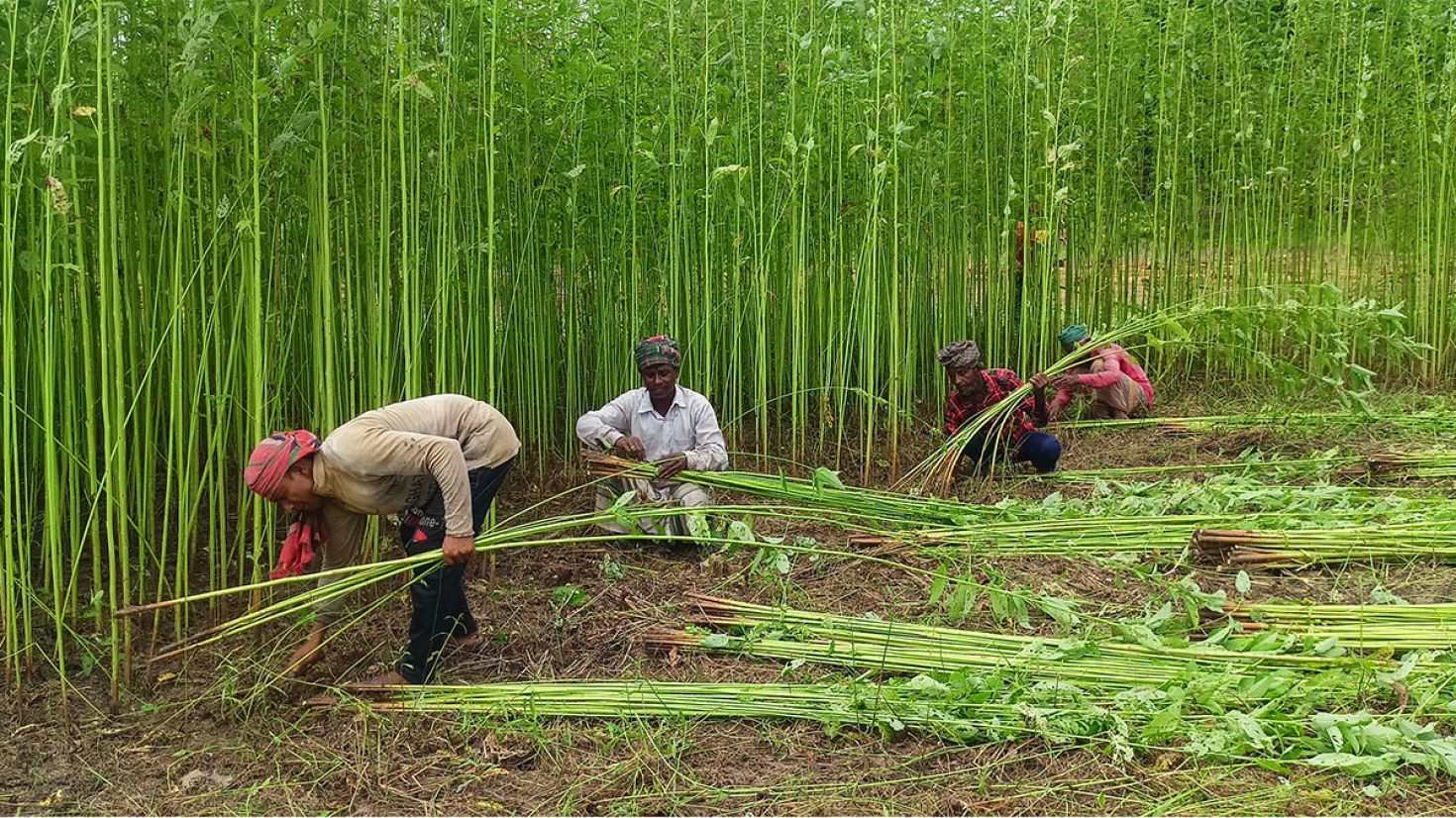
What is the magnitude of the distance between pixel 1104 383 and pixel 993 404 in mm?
1006

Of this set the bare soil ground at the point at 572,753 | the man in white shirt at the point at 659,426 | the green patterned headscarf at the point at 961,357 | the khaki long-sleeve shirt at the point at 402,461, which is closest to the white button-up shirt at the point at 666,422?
the man in white shirt at the point at 659,426

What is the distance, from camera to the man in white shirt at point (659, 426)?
467 cm

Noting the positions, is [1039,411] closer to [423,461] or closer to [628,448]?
[628,448]

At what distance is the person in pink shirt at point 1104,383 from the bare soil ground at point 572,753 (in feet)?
8.40

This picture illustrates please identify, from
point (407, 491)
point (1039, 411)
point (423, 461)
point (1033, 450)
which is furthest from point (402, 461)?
point (1039, 411)

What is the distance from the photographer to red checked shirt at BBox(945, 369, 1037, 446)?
19.0ft

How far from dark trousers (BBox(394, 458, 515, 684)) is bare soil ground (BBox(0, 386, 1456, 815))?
130mm

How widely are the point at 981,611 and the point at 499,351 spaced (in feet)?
7.99

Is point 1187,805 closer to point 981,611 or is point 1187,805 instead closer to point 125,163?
point 981,611

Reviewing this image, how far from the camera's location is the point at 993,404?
575 centimetres

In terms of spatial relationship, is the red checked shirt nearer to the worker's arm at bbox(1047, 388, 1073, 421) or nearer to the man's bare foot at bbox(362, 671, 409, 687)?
the worker's arm at bbox(1047, 388, 1073, 421)

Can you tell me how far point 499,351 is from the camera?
503 centimetres

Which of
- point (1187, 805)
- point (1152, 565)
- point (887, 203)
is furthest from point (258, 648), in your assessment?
point (887, 203)

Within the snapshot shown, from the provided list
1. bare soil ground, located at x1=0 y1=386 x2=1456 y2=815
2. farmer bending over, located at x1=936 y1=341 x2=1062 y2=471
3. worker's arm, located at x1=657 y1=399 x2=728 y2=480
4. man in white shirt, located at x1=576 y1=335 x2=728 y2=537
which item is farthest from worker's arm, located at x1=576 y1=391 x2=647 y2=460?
farmer bending over, located at x1=936 y1=341 x2=1062 y2=471
